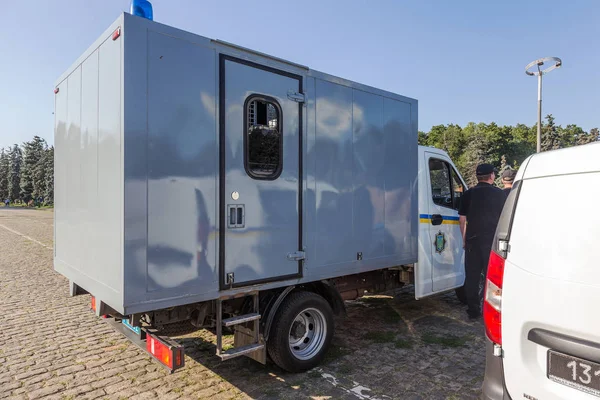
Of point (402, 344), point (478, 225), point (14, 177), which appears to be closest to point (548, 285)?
point (402, 344)

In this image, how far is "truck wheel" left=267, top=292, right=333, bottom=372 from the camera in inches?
153

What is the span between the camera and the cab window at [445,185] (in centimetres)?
576

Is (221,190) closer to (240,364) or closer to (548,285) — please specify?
(240,364)

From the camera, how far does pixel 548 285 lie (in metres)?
1.98

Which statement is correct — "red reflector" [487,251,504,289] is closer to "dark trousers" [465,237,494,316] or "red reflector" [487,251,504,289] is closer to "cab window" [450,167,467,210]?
"dark trousers" [465,237,494,316]

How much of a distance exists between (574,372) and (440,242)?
3.96 metres

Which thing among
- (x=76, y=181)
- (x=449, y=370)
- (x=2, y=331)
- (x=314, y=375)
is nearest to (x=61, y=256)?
(x=76, y=181)

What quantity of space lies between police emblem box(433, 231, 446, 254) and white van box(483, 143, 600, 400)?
3.45 m

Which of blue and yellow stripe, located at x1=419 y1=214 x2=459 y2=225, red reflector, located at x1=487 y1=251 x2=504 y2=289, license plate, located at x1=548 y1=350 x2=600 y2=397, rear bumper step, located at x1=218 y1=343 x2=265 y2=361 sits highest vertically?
blue and yellow stripe, located at x1=419 y1=214 x2=459 y2=225

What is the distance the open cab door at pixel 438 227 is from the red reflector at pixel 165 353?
3428 mm

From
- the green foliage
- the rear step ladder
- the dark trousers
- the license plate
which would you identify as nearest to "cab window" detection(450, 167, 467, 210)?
the dark trousers

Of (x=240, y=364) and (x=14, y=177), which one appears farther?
(x=14, y=177)

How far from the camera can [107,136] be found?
329 centimetres

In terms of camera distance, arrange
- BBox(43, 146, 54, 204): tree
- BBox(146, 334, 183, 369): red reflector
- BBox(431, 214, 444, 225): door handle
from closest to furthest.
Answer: BBox(146, 334, 183, 369): red reflector, BBox(431, 214, 444, 225): door handle, BBox(43, 146, 54, 204): tree
